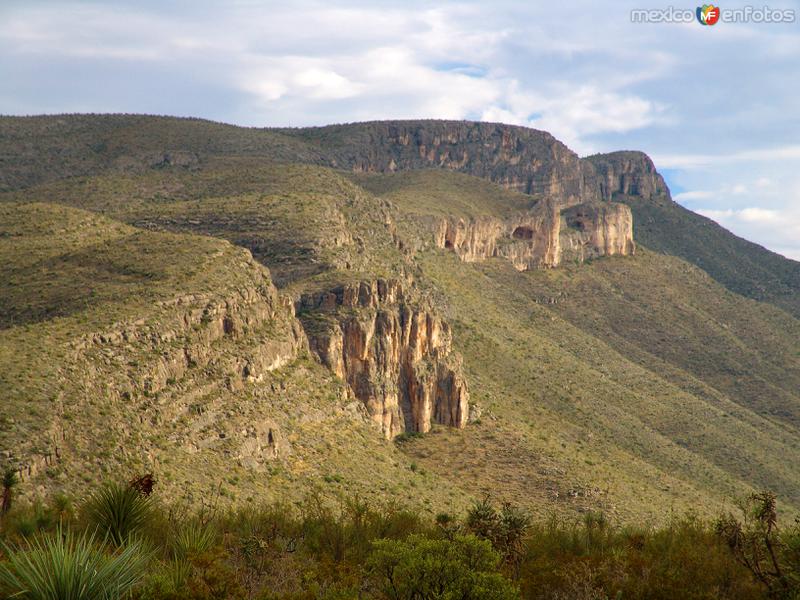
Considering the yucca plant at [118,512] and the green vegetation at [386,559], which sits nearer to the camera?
the green vegetation at [386,559]

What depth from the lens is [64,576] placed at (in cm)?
1673

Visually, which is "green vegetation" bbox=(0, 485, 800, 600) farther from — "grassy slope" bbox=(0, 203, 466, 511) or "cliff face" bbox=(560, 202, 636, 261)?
"cliff face" bbox=(560, 202, 636, 261)

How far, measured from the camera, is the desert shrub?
1981 centimetres

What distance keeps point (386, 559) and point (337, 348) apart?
4620 cm

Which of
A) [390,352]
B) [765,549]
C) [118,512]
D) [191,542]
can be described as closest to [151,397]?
[118,512]

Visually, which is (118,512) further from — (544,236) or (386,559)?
(544,236)

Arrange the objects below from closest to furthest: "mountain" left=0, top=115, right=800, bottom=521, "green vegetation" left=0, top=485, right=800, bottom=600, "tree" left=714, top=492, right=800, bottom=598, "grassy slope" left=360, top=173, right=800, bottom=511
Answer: "green vegetation" left=0, top=485, right=800, bottom=600 < "tree" left=714, top=492, right=800, bottom=598 < "mountain" left=0, top=115, right=800, bottom=521 < "grassy slope" left=360, top=173, right=800, bottom=511

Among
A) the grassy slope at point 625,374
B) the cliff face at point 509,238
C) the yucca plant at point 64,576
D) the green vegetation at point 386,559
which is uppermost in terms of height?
the cliff face at point 509,238

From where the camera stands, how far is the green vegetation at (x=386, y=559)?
18.0 metres

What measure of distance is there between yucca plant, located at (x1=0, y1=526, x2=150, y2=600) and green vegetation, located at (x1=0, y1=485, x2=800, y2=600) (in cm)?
2

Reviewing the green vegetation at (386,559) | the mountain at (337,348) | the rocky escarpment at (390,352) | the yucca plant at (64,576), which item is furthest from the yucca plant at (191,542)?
the rocky escarpment at (390,352)

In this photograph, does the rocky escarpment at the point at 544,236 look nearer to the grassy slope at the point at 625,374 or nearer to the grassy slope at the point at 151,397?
the grassy slope at the point at 625,374

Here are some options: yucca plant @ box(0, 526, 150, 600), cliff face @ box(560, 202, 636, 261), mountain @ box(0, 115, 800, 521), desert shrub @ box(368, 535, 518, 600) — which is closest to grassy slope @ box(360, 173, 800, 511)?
mountain @ box(0, 115, 800, 521)

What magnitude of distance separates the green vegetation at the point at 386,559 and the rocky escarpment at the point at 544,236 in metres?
95.3
